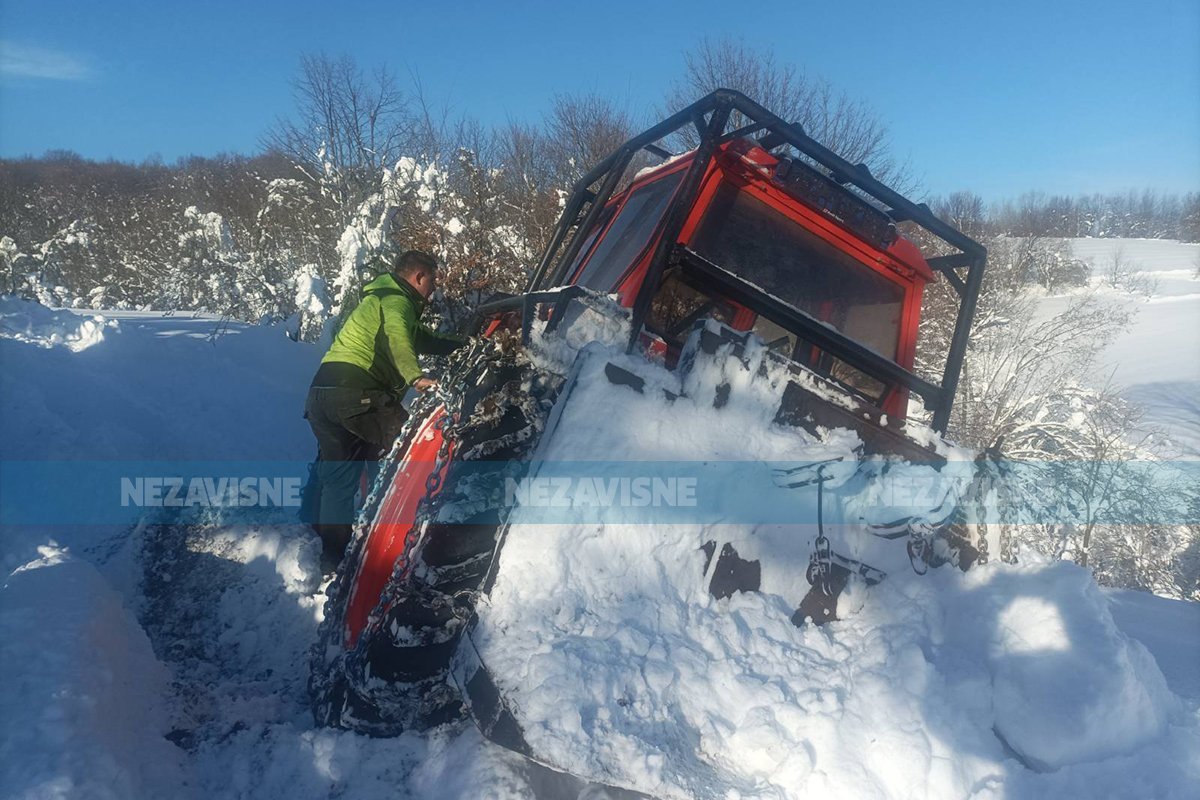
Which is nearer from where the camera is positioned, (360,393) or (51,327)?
(360,393)

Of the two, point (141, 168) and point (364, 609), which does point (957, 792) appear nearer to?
point (364, 609)

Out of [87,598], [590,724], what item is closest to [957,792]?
[590,724]

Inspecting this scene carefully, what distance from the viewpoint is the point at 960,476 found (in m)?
2.42

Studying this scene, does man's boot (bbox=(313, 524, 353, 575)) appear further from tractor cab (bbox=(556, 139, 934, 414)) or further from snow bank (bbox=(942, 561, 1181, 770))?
snow bank (bbox=(942, 561, 1181, 770))

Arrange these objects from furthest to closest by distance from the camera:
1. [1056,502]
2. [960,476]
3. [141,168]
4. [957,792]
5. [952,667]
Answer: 1. [141,168]
2. [1056,502]
3. [960,476]
4. [952,667]
5. [957,792]

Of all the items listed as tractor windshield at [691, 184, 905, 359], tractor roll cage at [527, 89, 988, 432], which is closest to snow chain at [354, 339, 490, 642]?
tractor roll cage at [527, 89, 988, 432]

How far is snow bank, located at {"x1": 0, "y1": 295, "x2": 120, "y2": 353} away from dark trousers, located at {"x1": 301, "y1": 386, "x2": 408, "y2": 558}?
9.16 ft

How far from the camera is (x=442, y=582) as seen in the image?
84.2 inches

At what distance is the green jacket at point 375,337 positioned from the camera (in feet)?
11.7

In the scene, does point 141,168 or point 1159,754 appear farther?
point 141,168

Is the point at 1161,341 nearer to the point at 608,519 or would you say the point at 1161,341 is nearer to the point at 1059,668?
the point at 1059,668

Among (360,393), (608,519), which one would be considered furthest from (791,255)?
(360,393)

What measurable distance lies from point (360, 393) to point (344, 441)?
283 millimetres

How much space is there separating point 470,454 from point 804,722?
50.0 inches
